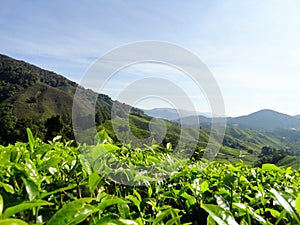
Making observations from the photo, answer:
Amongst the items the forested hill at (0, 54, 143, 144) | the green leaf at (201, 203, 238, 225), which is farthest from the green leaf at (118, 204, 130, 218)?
the forested hill at (0, 54, 143, 144)

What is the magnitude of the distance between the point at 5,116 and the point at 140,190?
97.9 m

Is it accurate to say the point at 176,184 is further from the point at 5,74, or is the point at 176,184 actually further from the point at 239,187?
the point at 5,74

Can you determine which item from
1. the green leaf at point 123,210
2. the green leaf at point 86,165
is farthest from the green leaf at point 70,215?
the green leaf at point 86,165

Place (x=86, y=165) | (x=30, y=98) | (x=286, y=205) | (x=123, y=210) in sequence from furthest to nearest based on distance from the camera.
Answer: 1. (x=30, y=98)
2. (x=86, y=165)
3. (x=123, y=210)
4. (x=286, y=205)

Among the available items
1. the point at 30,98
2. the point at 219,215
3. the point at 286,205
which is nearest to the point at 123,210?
the point at 219,215

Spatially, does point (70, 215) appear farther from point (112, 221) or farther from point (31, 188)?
point (31, 188)

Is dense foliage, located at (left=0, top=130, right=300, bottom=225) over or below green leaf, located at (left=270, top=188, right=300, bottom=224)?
below

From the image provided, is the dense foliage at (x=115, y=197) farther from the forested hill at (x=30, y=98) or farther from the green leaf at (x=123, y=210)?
the forested hill at (x=30, y=98)

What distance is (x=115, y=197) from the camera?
1.19m

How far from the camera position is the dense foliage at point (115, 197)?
2.89ft

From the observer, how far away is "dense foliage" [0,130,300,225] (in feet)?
2.89

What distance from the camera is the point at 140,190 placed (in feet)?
5.20

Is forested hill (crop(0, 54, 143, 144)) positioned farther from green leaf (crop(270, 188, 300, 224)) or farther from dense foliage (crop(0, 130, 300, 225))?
green leaf (crop(270, 188, 300, 224))

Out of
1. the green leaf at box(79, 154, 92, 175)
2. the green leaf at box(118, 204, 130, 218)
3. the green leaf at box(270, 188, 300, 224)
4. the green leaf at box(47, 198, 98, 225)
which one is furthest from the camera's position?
the green leaf at box(79, 154, 92, 175)
